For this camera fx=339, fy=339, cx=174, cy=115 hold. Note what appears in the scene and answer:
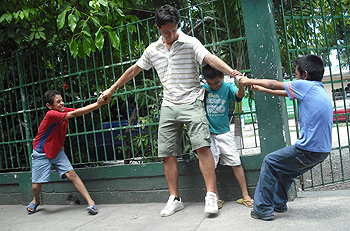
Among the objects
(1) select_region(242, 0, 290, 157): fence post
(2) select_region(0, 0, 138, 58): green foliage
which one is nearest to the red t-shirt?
(2) select_region(0, 0, 138, 58): green foliage

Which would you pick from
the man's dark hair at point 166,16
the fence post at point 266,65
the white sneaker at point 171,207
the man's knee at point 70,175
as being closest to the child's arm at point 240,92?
the fence post at point 266,65

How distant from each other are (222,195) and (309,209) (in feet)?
3.07

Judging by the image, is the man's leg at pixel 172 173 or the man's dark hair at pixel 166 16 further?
the man's leg at pixel 172 173

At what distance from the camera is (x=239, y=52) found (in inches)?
149

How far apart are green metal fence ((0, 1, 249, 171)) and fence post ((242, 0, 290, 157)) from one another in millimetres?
149

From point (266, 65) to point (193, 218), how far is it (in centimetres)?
169

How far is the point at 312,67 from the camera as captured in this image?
2.87m

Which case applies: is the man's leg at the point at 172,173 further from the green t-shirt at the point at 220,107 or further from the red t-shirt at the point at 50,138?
the red t-shirt at the point at 50,138

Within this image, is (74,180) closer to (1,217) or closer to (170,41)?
(1,217)

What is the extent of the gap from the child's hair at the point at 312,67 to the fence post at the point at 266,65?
518mm

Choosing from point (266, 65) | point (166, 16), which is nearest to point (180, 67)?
Result: point (166, 16)

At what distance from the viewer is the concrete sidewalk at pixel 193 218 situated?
2.80m

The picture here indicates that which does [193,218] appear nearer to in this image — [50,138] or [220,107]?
[220,107]

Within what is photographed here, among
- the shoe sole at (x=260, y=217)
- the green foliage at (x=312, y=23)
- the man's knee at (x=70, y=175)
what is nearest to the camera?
the shoe sole at (x=260, y=217)
